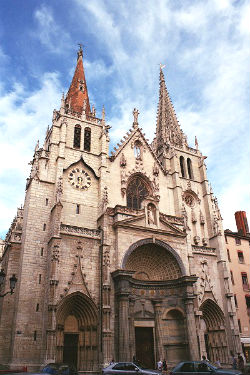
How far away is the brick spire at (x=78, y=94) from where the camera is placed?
33.3 m

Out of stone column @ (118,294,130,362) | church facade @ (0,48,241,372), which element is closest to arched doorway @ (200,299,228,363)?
church facade @ (0,48,241,372)

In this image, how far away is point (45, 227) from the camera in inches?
948

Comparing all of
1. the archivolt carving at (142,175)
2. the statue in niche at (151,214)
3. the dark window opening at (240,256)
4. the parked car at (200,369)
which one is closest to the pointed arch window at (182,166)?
the archivolt carving at (142,175)

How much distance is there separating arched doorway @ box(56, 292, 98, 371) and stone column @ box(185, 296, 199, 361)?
22.2 ft

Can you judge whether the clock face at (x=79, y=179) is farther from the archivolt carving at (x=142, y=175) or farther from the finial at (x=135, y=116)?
the finial at (x=135, y=116)

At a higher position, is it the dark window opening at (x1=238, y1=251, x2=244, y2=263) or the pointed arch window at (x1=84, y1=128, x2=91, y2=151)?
the pointed arch window at (x1=84, y1=128, x2=91, y2=151)

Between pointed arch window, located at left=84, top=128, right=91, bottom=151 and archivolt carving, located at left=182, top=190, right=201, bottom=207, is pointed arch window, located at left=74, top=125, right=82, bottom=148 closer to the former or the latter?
pointed arch window, located at left=84, top=128, right=91, bottom=151

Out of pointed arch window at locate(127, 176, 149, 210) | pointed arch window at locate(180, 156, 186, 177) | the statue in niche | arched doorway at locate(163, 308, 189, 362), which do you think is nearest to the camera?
arched doorway at locate(163, 308, 189, 362)

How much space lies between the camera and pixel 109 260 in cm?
2309

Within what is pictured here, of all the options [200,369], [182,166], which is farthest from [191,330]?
[182,166]

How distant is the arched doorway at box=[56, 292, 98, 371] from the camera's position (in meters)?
20.6

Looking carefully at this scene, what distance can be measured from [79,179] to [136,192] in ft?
19.5

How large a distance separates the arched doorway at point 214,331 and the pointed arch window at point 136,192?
1021cm

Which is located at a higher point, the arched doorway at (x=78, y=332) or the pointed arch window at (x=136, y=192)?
the pointed arch window at (x=136, y=192)
